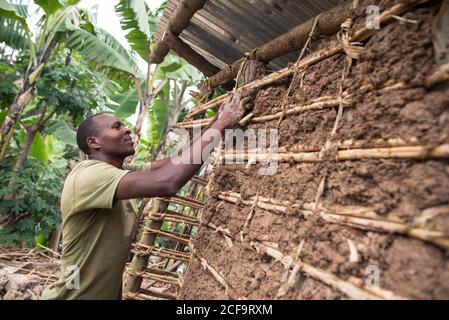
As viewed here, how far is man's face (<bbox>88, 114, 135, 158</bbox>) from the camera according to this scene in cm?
206

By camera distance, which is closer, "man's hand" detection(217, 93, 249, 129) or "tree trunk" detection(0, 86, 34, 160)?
"man's hand" detection(217, 93, 249, 129)

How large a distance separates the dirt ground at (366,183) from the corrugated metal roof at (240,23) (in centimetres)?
61

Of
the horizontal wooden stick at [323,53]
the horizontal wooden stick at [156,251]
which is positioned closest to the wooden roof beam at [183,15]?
the horizontal wooden stick at [323,53]

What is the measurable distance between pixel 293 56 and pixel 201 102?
1.19 m

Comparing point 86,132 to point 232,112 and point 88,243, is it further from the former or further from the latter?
point 232,112

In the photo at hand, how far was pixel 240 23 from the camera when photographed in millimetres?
2404

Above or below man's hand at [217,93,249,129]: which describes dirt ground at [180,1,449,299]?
below

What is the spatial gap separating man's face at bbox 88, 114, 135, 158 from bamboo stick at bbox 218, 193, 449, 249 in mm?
1146

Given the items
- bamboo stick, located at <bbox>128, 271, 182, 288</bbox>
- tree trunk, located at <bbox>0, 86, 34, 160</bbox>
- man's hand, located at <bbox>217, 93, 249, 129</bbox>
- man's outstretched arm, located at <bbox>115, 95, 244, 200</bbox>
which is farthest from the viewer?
tree trunk, located at <bbox>0, 86, 34, 160</bbox>

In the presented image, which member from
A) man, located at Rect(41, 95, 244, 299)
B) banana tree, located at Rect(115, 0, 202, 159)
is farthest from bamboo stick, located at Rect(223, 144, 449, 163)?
banana tree, located at Rect(115, 0, 202, 159)

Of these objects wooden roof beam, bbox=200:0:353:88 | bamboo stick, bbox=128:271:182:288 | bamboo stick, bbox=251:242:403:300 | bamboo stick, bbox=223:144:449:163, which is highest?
wooden roof beam, bbox=200:0:353:88

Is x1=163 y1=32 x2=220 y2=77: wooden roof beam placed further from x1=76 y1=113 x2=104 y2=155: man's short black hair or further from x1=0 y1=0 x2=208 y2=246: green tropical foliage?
x1=0 y1=0 x2=208 y2=246: green tropical foliage

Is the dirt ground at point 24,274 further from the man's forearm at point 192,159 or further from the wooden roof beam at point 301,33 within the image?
the wooden roof beam at point 301,33

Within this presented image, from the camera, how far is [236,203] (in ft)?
6.14
